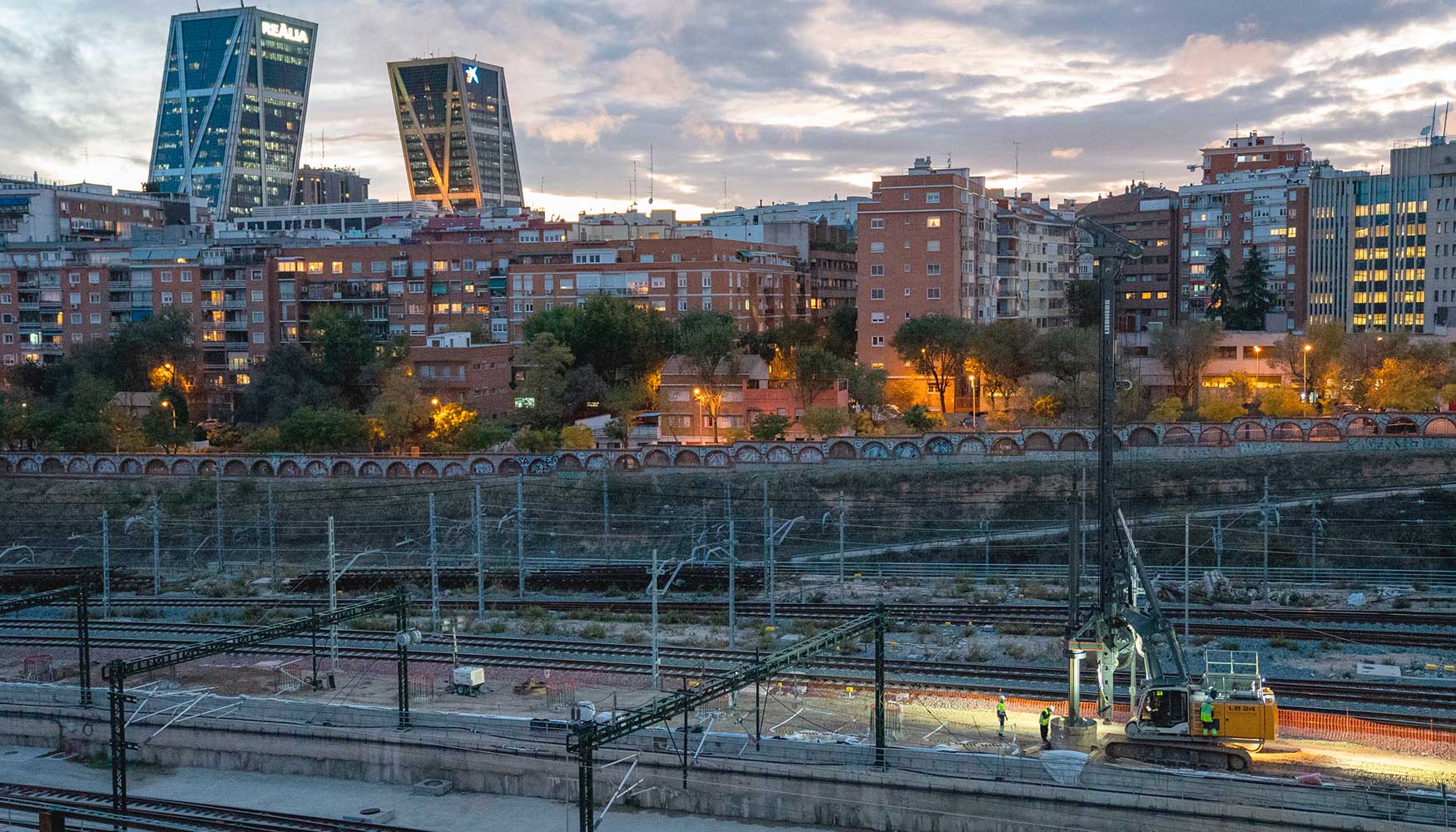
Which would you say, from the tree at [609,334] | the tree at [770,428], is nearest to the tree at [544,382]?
the tree at [609,334]

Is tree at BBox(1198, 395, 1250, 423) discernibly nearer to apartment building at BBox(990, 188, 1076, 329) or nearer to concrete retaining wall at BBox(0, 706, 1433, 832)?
apartment building at BBox(990, 188, 1076, 329)

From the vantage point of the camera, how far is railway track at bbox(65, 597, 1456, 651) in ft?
98.0

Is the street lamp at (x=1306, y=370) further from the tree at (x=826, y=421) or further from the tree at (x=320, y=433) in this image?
the tree at (x=320, y=433)

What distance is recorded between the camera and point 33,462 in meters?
59.8

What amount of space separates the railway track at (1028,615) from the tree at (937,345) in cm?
3252

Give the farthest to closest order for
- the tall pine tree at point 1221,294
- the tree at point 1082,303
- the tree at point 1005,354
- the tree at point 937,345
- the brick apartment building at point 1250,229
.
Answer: the brick apartment building at point 1250,229 < the tree at point 1082,303 < the tall pine tree at point 1221,294 < the tree at point 937,345 < the tree at point 1005,354

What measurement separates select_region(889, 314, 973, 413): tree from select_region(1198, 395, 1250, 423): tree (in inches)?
447

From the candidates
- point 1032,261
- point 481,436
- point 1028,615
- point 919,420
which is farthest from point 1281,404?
point 481,436

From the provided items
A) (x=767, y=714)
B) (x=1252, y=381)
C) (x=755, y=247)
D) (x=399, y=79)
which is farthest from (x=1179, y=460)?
(x=399, y=79)

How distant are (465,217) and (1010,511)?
68.0 meters

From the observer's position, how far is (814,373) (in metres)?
63.2

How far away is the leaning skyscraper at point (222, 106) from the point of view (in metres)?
171

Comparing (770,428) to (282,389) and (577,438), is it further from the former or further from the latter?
(282,389)

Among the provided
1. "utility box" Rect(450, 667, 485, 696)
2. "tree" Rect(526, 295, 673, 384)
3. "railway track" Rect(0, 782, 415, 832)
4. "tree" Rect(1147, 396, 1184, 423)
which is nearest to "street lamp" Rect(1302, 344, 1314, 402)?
"tree" Rect(1147, 396, 1184, 423)
